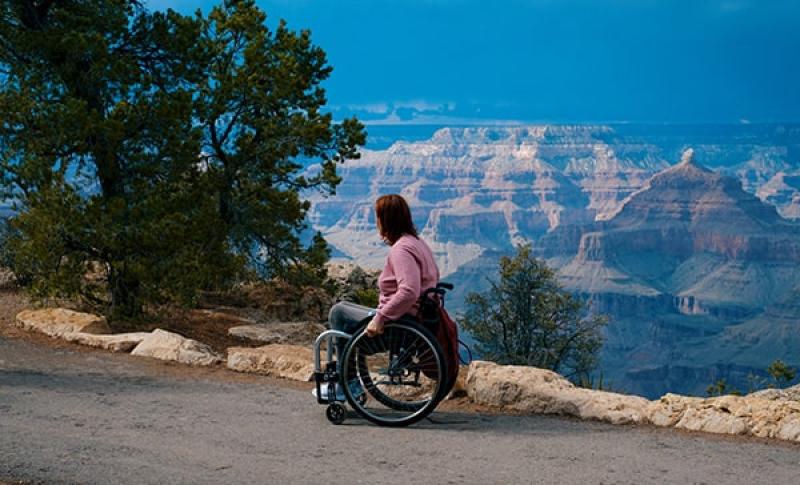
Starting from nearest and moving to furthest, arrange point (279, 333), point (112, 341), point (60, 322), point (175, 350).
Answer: point (175, 350), point (112, 341), point (60, 322), point (279, 333)

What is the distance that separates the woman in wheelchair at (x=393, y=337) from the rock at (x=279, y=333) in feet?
24.7

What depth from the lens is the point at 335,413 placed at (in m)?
8.56

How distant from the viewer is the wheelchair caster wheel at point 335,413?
8.55 m

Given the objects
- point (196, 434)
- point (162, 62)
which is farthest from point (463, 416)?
point (162, 62)

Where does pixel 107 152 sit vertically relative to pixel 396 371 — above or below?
above

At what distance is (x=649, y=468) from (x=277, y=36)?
15.5 m

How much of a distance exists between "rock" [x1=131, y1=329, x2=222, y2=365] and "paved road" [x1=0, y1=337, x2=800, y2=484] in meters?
1.79

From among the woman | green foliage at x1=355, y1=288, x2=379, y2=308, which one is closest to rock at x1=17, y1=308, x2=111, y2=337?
the woman

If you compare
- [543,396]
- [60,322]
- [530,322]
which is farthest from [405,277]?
[530,322]

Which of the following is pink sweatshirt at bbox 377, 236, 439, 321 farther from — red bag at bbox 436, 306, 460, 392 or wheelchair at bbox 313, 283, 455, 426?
red bag at bbox 436, 306, 460, 392

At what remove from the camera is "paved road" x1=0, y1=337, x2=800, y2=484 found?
704 centimetres

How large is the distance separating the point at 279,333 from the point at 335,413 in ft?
27.2

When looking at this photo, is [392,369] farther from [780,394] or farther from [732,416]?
[780,394]

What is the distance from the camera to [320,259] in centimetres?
2044
